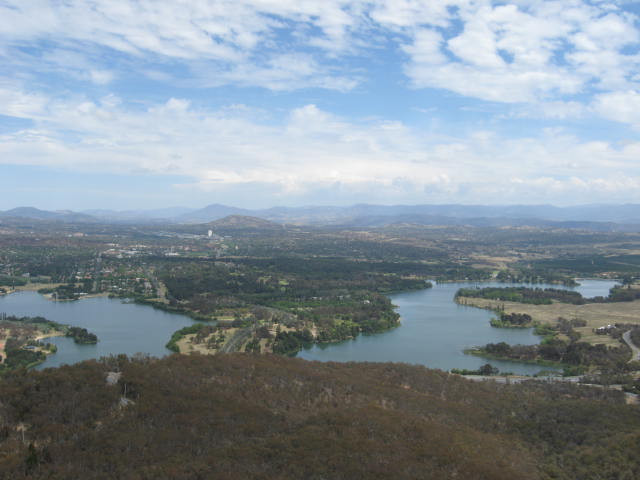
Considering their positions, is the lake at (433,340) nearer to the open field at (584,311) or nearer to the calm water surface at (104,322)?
the open field at (584,311)

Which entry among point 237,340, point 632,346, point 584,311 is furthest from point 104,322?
point 584,311

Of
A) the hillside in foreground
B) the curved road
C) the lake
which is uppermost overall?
the hillside in foreground

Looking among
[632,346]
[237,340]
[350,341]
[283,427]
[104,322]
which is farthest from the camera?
[104,322]

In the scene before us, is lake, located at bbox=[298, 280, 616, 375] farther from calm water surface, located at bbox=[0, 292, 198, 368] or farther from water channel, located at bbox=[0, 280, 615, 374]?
calm water surface, located at bbox=[0, 292, 198, 368]

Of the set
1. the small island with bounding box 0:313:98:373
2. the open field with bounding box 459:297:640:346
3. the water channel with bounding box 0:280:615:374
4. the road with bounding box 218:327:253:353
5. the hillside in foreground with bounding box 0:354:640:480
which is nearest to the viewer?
the hillside in foreground with bounding box 0:354:640:480

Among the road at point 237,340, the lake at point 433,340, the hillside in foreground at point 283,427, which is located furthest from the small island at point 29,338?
the lake at point 433,340

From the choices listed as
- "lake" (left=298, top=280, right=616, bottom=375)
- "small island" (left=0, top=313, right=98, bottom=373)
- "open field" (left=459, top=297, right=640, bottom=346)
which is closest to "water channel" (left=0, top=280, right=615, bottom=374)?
"lake" (left=298, top=280, right=616, bottom=375)

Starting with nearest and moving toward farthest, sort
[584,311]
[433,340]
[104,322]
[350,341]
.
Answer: [433,340]
[350,341]
[104,322]
[584,311]

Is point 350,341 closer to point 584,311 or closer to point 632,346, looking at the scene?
point 632,346
